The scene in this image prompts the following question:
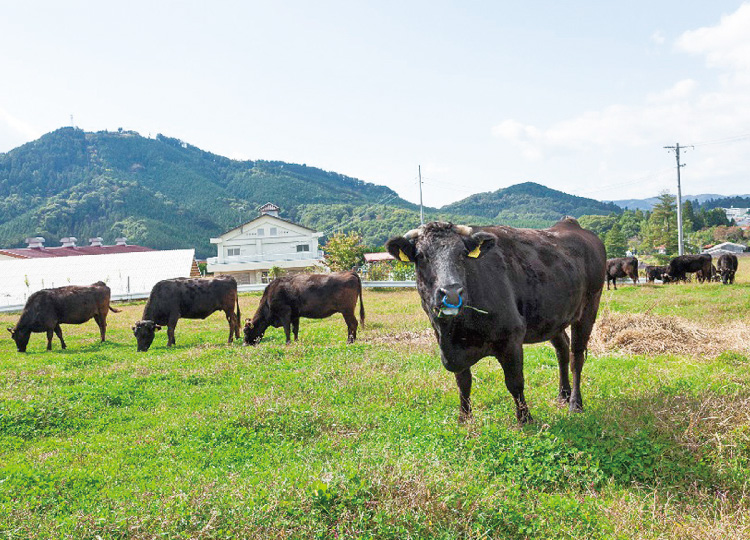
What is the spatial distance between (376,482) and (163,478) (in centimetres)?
242

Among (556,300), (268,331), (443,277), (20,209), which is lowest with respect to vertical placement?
(268,331)

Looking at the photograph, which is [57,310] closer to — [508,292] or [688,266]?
[508,292]

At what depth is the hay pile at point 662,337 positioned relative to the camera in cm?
1026

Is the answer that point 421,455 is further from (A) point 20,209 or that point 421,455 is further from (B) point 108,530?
(A) point 20,209

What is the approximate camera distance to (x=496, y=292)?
5.85 meters

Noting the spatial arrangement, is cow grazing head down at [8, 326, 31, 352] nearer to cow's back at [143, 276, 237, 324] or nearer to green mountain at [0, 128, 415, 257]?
cow's back at [143, 276, 237, 324]

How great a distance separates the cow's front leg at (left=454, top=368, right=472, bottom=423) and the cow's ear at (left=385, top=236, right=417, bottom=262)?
5.49ft

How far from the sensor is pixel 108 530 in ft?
13.2

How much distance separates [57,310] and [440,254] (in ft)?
53.6

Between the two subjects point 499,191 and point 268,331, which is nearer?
point 268,331

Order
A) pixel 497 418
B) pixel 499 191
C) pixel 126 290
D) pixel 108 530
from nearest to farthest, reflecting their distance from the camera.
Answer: pixel 108 530, pixel 497 418, pixel 126 290, pixel 499 191

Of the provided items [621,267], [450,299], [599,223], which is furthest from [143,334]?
[599,223]

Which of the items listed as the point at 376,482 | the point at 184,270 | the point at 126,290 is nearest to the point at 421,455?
the point at 376,482

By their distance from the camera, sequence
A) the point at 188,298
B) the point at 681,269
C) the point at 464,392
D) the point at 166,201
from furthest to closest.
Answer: the point at 166,201 < the point at 681,269 < the point at 188,298 < the point at 464,392
